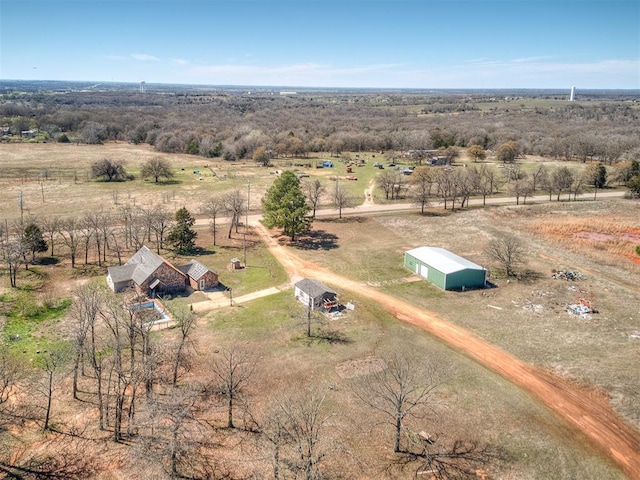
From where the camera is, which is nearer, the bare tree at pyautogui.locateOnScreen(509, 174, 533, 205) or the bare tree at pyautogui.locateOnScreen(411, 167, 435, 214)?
the bare tree at pyautogui.locateOnScreen(411, 167, 435, 214)

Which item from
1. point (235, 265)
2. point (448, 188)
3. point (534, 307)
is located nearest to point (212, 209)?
point (235, 265)

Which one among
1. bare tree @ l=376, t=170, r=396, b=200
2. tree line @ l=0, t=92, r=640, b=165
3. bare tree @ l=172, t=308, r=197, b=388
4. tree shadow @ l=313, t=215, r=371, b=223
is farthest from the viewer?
tree line @ l=0, t=92, r=640, b=165

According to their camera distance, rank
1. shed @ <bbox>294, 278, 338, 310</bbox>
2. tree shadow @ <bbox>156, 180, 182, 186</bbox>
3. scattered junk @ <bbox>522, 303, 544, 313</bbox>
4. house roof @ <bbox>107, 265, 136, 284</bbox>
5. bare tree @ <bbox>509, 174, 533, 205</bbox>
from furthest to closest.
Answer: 1. tree shadow @ <bbox>156, 180, 182, 186</bbox>
2. bare tree @ <bbox>509, 174, 533, 205</bbox>
3. house roof @ <bbox>107, 265, 136, 284</bbox>
4. scattered junk @ <bbox>522, 303, 544, 313</bbox>
5. shed @ <bbox>294, 278, 338, 310</bbox>

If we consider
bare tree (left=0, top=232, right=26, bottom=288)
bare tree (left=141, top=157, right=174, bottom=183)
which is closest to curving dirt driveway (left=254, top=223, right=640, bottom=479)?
bare tree (left=0, top=232, right=26, bottom=288)

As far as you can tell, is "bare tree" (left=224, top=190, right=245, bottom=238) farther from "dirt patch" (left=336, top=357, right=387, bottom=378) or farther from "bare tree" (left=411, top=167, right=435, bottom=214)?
"dirt patch" (left=336, top=357, right=387, bottom=378)

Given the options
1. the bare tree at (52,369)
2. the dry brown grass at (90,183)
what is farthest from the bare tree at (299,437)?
the dry brown grass at (90,183)

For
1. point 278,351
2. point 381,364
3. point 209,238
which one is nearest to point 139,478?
point 278,351

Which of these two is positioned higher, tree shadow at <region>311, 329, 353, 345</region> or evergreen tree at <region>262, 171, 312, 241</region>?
evergreen tree at <region>262, 171, 312, 241</region>
